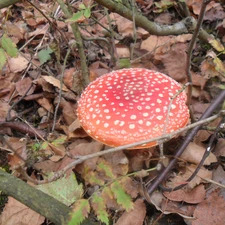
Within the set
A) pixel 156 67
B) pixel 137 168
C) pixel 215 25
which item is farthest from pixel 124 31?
pixel 137 168

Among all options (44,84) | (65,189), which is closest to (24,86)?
(44,84)

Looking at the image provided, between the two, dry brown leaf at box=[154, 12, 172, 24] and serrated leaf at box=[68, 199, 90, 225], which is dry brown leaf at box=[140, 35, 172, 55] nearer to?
dry brown leaf at box=[154, 12, 172, 24]

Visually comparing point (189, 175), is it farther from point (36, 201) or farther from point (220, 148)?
point (36, 201)

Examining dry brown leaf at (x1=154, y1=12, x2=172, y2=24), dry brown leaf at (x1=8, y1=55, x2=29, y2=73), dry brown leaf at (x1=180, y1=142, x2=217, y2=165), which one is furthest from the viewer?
dry brown leaf at (x1=154, y1=12, x2=172, y2=24)

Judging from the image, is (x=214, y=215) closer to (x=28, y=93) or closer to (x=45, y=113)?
(x=45, y=113)

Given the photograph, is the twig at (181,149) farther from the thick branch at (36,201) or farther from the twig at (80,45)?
the twig at (80,45)

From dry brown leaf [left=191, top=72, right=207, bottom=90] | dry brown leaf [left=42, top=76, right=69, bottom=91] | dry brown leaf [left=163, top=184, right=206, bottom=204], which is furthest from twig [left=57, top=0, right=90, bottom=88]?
dry brown leaf [left=163, top=184, right=206, bottom=204]

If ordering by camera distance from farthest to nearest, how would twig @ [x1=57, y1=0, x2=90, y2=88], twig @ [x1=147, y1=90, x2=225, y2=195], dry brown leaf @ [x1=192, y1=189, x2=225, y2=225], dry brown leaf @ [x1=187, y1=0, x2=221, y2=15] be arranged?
dry brown leaf @ [x1=187, y1=0, x2=221, y2=15] < twig @ [x1=57, y1=0, x2=90, y2=88] < twig @ [x1=147, y1=90, x2=225, y2=195] < dry brown leaf @ [x1=192, y1=189, x2=225, y2=225]
